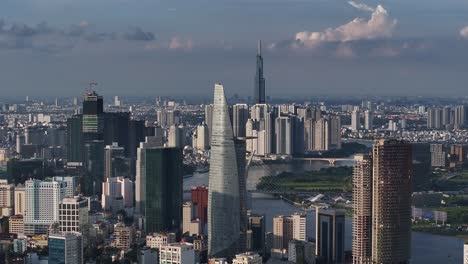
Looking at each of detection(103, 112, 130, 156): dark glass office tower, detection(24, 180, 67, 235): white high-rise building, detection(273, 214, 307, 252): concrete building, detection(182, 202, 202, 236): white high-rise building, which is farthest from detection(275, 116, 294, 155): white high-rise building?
detection(273, 214, 307, 252): concrete building

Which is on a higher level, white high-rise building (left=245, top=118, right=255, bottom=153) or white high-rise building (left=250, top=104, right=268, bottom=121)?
white high-rise building (left=250, top=104, right=268, bottom=121)

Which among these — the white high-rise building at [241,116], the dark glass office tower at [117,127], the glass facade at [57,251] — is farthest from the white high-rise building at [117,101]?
the glass facade at [57,251]

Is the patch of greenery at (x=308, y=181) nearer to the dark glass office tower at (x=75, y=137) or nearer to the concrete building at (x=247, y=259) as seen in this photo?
the dark glass office tower at (x=75, y=137)

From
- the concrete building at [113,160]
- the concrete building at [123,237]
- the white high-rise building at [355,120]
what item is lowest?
the concrete building at [123,237]

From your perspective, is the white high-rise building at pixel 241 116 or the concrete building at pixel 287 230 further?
the white high-rise building at pixel 241 116

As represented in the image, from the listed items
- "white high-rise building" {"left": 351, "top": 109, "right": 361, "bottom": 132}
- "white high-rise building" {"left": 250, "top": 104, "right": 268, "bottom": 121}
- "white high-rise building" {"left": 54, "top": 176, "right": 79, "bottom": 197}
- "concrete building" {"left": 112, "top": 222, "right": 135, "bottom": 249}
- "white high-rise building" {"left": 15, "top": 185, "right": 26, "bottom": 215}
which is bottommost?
"concrete building" {"left": 112, "top": 222, "right": 135, "bottom": 249}

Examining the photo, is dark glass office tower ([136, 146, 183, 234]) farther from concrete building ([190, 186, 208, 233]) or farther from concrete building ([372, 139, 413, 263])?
concrete building ([372, 139, 413, 263])

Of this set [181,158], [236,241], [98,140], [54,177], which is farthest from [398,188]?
[98,140]
